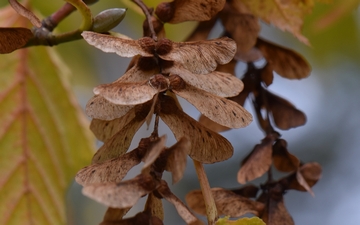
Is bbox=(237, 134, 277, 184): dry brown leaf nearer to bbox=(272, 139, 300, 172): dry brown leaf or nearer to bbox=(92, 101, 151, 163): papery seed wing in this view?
bbox=(272, 139, 300, 172): dry brown leaf

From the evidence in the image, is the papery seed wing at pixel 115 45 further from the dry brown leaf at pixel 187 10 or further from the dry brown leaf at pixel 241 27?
the dry brown leaf at pixel 241 27

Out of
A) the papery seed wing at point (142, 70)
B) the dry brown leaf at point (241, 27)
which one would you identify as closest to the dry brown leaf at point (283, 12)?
the dry brown leaf at point (241, 27)

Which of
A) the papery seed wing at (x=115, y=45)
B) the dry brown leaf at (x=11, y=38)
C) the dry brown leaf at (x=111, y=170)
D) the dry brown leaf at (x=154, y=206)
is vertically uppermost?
the papery seed wing at (x=115, y=45)

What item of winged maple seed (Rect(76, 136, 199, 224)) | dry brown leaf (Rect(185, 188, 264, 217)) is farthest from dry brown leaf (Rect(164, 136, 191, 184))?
dry brown leaf (Rect(185, 188, 264, 217))

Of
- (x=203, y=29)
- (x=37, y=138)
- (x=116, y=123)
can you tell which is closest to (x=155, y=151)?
(x=116, y=123)

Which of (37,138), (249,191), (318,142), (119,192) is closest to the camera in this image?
(119,192)

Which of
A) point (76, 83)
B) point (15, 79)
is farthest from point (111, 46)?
point (76, 83)

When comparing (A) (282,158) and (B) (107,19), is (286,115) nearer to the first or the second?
(A) (282,158)

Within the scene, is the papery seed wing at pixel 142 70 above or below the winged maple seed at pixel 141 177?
above
